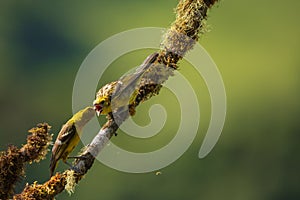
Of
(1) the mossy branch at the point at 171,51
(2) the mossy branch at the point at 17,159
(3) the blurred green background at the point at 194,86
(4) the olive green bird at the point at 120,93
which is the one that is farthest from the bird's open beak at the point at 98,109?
(3) the blurred green background at the point at 194,86

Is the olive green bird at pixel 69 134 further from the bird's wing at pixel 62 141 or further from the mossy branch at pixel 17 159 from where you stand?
the mossy branch at pixel 17 159

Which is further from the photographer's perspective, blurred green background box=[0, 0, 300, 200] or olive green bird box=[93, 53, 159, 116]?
blurred green background box=[0, 0, 300, 200]

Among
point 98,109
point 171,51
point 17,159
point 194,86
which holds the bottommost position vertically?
point 17,159

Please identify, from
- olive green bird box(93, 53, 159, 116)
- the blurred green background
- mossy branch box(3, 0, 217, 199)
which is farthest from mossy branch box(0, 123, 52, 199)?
the blurred green background

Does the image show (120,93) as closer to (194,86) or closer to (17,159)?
(17,159)

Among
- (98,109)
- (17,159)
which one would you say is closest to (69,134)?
(98,109)

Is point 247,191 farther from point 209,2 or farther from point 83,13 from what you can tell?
point 209,2

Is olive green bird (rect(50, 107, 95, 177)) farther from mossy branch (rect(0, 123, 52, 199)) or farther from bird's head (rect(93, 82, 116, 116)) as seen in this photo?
mossy branch (rect(0, 123, 52, 199))
